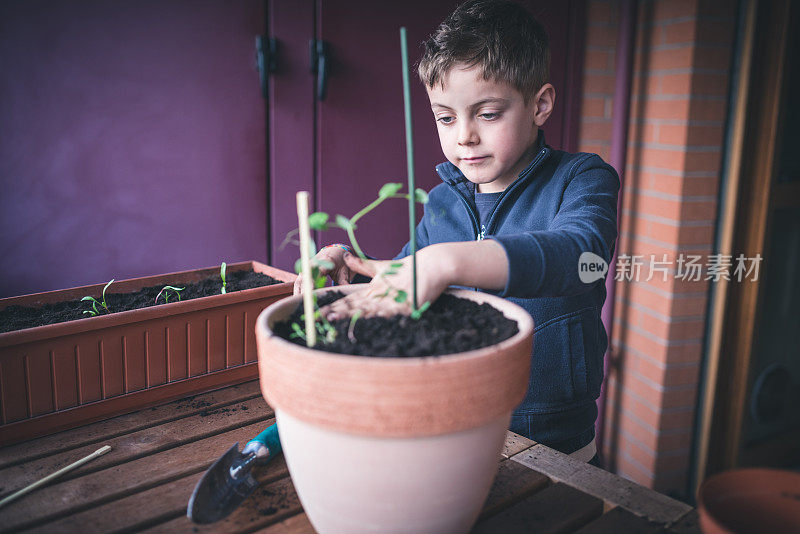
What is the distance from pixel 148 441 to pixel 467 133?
79 centimetres

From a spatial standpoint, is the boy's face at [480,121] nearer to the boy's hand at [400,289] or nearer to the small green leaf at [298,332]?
the boy's hand at [400,289]

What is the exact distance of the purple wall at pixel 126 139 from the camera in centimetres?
139

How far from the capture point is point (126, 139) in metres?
1.51

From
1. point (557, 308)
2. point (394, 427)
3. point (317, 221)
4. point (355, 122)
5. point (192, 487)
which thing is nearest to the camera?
point (394, 427)

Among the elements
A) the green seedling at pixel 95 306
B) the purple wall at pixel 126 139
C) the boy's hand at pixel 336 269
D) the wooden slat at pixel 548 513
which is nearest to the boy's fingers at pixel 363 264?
the boy's hand at pixel 336 269

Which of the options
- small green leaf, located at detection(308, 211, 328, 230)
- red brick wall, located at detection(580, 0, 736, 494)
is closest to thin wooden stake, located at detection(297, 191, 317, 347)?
small green leaf, located at detection(308, 211, 328, 230)

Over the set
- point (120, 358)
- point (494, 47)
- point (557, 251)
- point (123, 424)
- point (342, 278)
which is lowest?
point (123, 424)

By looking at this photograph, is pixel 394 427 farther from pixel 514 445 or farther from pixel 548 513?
pixel 514 445

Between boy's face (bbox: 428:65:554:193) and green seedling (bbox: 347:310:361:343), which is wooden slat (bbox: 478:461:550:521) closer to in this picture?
green seedling (bbox: 347:310:361:343)

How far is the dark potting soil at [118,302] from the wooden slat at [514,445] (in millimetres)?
623

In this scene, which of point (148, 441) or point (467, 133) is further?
point (467, 133)

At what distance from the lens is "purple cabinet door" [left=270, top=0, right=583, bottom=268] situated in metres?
1.72

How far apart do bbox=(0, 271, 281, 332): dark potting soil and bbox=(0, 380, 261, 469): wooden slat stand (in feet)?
0.65

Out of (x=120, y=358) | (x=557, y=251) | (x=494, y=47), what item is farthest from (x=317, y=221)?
(x=494, y=47)
